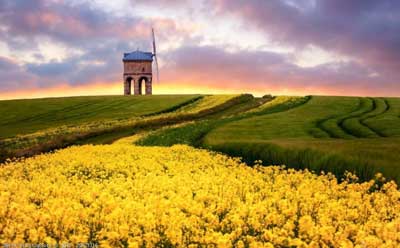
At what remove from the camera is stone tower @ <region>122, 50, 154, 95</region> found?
397 feet

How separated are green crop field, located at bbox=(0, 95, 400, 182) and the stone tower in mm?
23836

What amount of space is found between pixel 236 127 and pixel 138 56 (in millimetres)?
78264

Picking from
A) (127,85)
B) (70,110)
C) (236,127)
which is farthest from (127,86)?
(236,127)

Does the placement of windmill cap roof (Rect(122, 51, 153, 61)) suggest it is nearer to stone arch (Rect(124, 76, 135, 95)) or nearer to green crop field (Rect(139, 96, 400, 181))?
stone arch (Rect(124, 76, 135, 95))

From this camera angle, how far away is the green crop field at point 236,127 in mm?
26734

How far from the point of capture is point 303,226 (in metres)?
12.3

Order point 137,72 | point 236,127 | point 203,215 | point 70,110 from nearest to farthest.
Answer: point 203,215 → point 236,127 → point 70,110 → point 137,72

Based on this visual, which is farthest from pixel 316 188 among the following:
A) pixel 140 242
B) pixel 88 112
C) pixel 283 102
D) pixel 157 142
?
pixel 88 112

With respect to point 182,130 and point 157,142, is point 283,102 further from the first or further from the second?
point 157,142

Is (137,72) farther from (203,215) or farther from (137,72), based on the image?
(203,215)

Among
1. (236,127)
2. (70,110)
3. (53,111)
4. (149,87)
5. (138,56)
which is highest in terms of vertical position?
(138,56)

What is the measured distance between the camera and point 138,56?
12256 cm

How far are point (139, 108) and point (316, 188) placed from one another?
6283 cm

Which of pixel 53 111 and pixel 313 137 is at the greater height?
pixel 313 137
